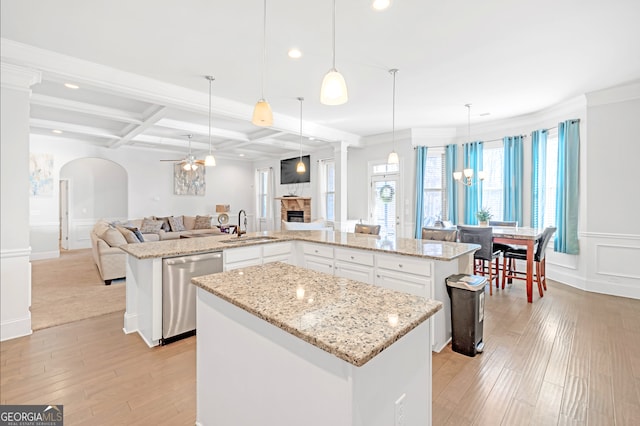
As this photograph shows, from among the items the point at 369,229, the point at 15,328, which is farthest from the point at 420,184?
the point at 15,328

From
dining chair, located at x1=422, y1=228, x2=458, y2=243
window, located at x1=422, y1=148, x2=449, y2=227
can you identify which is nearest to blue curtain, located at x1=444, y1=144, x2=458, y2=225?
window, located at x1=422, y1=148, x2=449, y2=227

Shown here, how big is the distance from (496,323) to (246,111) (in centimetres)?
458

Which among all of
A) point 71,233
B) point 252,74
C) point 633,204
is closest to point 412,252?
point 252,74

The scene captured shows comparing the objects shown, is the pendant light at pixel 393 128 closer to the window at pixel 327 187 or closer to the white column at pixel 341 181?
the white column at pixel 341 181

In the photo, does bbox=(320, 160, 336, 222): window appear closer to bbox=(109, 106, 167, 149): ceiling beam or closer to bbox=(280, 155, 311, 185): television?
bbox=(280, 155, 311, 185): television

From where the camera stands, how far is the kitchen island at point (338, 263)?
2631 millimetres

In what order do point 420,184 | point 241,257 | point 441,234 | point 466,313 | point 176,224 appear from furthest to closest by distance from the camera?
1. point 176,224
2. point 420,184
3. point 441,234
4. point 241,257
5. point 466,313

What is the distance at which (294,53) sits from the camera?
123 inches

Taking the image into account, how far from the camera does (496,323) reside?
325cm

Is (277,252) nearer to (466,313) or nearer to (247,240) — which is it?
(247,240)

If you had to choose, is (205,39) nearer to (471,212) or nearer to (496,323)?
(496,323)

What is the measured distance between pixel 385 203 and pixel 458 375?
16.5 ft

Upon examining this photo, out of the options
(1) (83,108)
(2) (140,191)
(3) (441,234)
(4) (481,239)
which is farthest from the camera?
(2) (140,191)

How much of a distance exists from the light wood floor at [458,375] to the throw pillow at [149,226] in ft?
16.2
